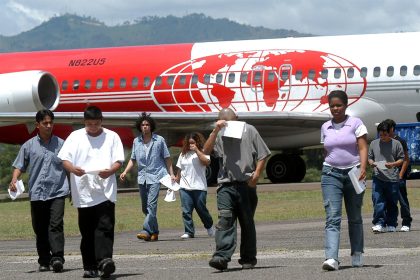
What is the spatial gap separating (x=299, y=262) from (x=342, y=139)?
58.2 inches

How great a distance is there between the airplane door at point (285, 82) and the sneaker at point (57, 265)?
1899cm

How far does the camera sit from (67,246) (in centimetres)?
1778

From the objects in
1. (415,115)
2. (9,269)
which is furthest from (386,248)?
(415,115)

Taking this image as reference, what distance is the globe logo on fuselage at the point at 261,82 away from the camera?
3167cm

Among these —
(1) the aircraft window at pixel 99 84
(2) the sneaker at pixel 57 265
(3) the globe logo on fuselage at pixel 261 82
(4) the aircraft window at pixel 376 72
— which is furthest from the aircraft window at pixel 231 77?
(2) the sneaker at pixel 57 265

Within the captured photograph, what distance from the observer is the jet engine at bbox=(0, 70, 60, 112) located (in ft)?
111

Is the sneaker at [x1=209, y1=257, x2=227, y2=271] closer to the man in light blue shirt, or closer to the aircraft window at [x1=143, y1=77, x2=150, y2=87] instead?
the man in light blue shirt

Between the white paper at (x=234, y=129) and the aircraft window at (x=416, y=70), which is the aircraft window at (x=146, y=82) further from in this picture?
the white paper at (x=234, y=129)

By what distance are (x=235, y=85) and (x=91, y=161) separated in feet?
65.0

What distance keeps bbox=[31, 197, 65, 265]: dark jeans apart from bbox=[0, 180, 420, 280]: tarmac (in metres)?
0.25

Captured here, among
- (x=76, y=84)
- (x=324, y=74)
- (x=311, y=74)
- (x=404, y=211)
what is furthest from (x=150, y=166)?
(x=76, y=84)

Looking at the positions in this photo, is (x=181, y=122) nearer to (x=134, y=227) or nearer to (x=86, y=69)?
(x=86, y=69)

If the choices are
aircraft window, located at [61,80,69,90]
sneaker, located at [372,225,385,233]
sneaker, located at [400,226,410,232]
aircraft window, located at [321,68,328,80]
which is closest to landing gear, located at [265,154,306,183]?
aircraft window, located at [321,68,328,80]

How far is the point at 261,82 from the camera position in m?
32.6
